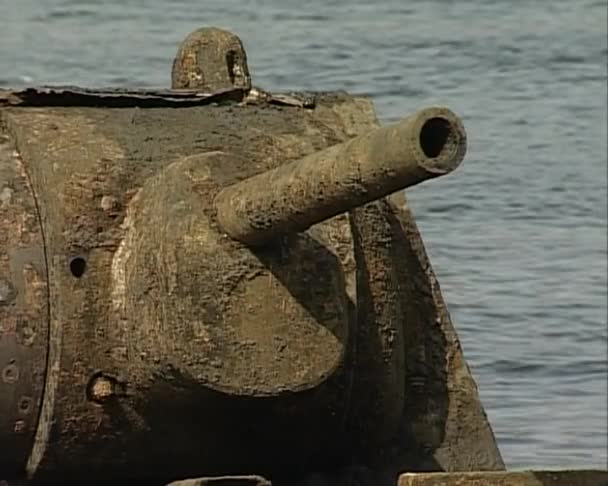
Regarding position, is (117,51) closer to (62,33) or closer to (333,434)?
(62,33)

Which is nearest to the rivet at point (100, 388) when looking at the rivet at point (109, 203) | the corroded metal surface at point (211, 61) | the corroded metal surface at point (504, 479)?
the rivet at point (109, 203)

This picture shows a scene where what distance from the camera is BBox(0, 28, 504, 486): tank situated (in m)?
5.56

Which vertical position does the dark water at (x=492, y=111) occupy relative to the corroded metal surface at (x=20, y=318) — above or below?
below

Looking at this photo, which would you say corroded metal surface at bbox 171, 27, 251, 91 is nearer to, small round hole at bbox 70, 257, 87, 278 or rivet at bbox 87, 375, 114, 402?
small round hole at bbox 70, 257, 87, 278

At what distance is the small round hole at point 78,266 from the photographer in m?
5.69

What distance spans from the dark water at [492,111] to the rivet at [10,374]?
15.6ft

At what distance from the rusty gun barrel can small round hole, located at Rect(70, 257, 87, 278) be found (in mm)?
323

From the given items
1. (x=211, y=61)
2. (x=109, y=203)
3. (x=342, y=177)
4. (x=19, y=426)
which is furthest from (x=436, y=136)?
(x=211, y=61)

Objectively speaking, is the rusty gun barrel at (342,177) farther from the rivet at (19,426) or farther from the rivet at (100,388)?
the rivet at (19,426)

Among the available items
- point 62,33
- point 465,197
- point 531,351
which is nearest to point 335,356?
point 531,351

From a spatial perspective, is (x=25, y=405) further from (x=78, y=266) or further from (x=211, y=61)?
(x=211, y=61)

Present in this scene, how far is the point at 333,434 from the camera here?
5.97m

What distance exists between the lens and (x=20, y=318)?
5.66 meters

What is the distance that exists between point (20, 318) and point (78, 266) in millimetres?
162
